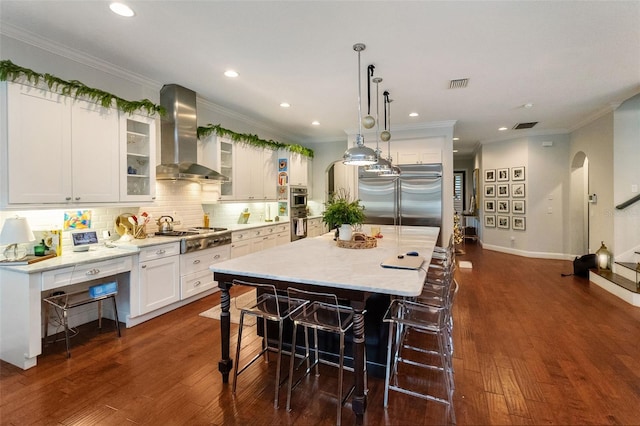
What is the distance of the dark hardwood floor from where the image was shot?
1998 mm

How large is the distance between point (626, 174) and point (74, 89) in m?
7.31

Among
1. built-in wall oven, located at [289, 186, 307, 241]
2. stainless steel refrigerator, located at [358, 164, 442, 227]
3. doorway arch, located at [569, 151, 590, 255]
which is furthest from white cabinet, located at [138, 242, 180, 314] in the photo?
doorway arch, located at [569, 151, 590, 255]

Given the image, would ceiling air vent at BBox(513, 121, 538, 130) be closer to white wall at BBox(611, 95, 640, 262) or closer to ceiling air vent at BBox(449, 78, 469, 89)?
white wall at BBox(611, 95, 640, 262)

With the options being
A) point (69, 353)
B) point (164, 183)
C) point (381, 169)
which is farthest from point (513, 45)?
point (69, 353)

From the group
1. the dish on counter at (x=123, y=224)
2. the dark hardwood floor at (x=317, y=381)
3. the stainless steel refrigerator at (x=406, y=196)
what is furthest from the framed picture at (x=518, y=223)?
the dish on counter at (x=123, y=224)

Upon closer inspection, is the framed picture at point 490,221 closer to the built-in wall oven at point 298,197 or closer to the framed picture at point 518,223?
the framed picture at point 518,223

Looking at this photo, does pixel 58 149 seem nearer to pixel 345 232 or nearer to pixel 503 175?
pixel 345 232

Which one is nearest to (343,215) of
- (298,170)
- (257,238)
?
(257,238)

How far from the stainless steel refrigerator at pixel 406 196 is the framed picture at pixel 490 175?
2960 mm

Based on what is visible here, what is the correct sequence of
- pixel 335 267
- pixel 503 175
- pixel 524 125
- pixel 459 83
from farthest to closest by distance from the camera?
pixel 503 175 < pixel 524 125 < pixel 459 83 < pixel 335 267

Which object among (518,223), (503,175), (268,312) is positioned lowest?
(268,312)

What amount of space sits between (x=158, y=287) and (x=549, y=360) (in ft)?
13.0

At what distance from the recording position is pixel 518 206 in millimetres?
7426

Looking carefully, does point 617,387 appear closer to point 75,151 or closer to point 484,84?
point 484,84
